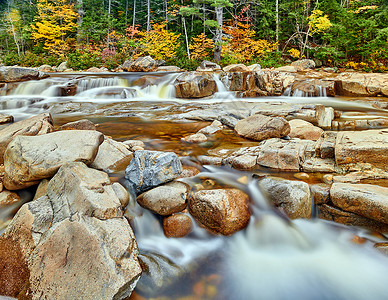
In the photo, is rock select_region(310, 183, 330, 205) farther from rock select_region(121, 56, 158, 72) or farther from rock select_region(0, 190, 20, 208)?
rock select_region(121, 56, 158, 72)

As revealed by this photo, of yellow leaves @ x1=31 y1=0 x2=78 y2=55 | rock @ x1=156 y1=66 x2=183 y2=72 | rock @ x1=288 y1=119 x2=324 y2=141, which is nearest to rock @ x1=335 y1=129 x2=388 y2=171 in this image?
rock @ x1=288 y1=119 x2=324 y2=141

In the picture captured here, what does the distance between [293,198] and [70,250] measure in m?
2.38

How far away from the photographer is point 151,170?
9.96ft

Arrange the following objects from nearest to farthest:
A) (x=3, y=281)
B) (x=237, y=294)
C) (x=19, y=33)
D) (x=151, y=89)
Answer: (x=3, y=281)
(x=237, y=294)
(x=151, y=89)
(x=19, y=33)

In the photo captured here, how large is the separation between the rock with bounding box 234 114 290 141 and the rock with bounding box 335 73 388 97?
24.1ft

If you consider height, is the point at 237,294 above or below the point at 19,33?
below

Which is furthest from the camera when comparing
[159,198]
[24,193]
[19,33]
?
[19,33]

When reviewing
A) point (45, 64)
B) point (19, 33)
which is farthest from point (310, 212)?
point (19, 33)

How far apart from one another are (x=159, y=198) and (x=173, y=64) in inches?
708

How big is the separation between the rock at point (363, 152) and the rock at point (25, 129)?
499 cm

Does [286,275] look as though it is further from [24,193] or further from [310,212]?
[24,193]

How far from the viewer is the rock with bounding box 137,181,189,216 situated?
279cm

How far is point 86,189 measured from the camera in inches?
93.3

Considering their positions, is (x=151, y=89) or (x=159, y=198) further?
(x=151, y=89)
